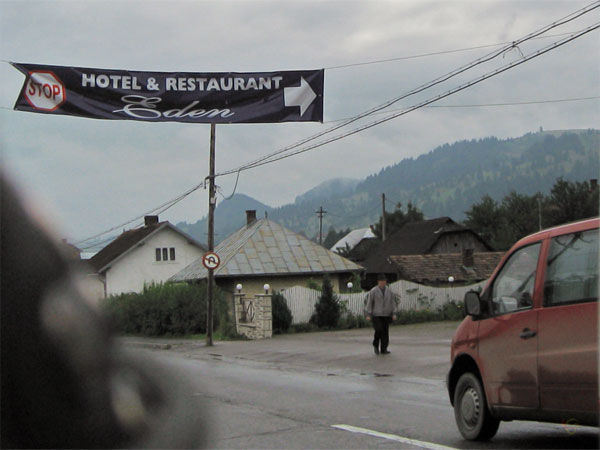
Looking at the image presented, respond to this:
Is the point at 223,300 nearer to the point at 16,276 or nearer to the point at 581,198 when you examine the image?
the point at 16,276

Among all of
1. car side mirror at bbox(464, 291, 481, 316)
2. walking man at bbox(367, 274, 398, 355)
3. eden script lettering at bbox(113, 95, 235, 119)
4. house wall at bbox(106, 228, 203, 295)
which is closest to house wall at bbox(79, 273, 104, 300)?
car side mirror at bbox(464, 291, 481, 316)

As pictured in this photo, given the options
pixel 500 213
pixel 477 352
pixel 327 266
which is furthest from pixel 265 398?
pixel 500 213

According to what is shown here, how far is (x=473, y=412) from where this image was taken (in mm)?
7703

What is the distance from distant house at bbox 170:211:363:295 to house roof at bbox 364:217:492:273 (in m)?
21.8

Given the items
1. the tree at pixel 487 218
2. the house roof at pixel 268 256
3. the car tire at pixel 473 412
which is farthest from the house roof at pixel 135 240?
the car tire at pixel 473 412

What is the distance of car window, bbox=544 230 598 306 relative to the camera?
6227 millimetres

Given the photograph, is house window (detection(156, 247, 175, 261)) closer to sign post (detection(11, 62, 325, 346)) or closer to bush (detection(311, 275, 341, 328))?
bush (detection(311, 275, 341, 328))

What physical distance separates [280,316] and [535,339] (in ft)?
77.4

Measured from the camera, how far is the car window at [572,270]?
6.23 metres

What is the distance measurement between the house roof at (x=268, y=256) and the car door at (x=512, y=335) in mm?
27174

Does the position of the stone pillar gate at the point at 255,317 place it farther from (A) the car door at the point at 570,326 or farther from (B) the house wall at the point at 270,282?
(A) the car door at the point at 570,326

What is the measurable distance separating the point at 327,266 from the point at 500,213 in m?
52.5

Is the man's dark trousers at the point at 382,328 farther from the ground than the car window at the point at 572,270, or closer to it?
closer to it

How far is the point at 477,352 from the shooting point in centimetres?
772
